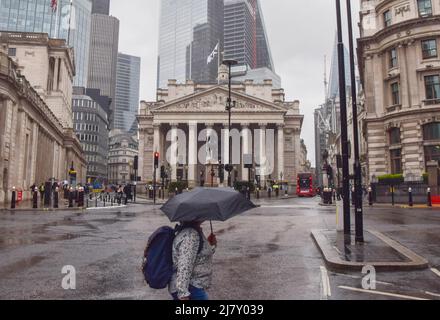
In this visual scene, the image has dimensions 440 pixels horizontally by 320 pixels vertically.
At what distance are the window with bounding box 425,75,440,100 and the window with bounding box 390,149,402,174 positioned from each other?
592 cm

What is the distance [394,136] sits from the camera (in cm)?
3794

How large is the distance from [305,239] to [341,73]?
544 cm

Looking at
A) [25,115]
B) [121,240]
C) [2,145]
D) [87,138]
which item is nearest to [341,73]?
[121,240]

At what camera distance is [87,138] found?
126 m

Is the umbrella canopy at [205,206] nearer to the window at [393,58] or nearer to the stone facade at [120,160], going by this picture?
the window at [393,58]

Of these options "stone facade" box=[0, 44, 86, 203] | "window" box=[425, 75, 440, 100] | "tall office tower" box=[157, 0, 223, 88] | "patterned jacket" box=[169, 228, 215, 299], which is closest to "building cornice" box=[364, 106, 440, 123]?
"window" box=[425, 75, 440, 100]

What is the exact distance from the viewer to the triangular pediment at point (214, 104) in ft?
249

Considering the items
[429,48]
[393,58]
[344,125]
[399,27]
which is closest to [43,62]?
[393,58]

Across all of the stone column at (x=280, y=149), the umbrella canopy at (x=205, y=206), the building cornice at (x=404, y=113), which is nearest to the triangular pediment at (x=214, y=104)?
the stone column at (x=280, y=149)

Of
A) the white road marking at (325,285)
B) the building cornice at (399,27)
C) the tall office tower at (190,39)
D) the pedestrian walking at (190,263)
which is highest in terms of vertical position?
the tall office tower at (190,39)

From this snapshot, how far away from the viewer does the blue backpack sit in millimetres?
3498

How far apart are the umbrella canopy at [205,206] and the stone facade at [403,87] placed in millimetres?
35071

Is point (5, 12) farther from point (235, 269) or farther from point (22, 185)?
point (235, 269)
